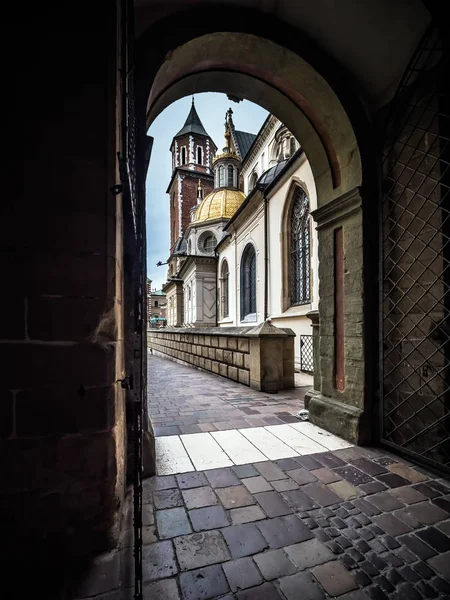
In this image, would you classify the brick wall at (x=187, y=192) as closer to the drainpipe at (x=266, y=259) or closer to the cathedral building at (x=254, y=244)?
the cathedral building at (x=254, y=244)

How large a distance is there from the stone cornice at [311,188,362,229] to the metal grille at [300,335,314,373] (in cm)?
571

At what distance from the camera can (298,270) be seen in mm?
10664

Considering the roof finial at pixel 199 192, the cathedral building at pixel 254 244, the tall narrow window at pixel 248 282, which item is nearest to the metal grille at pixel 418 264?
the cathedral building at pixel 254 244

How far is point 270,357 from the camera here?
551 cm

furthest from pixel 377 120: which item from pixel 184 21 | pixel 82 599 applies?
pixel 82 599

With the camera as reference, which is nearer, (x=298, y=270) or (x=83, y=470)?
(x=83, y=470)

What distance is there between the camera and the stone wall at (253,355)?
5.45 m

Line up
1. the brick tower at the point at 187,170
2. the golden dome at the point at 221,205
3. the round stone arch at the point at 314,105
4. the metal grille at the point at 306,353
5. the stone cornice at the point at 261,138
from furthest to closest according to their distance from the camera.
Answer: the brick tower at the point at 187,170, the golden dome at the point at 221,205, the stone cornice at the point at 261,138, the metal grille at the point at 306,353, the round stone arch at the point at 314,105

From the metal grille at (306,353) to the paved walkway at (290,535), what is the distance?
6.29 meters

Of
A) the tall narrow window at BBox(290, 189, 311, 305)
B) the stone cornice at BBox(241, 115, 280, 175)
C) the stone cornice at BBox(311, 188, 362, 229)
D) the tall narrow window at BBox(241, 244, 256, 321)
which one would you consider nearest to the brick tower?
the stone cornice at BBox(241, 115, 280, 175)

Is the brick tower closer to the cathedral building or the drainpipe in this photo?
the cathedral building

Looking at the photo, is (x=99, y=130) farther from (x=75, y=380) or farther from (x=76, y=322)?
(x=75, y=380)

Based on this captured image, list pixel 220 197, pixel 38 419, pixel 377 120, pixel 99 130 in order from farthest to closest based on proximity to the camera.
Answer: pixel 220 197 < pixel 377 120 < pixel 99 130 < pixel 38 419

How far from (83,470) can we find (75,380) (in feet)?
1.45
